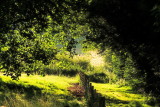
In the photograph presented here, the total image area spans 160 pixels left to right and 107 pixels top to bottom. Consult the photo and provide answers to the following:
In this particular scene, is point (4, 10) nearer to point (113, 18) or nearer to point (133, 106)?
point (113, 18)

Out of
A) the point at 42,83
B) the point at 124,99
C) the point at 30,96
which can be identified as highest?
the point at 42,83

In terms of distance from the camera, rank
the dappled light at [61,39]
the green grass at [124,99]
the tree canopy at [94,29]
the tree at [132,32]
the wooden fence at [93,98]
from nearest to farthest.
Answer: the wooden fence at [93,98]
the tree canopy at [94,29]
the dappled light at [61,39]
the tree at [132,32]
the green grass at [124,99]

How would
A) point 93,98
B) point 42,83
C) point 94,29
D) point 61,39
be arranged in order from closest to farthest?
point 93,98
point 61,39
point 94,29
point 42,83

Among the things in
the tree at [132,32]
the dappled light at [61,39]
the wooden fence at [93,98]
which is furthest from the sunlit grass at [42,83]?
the tree at [132,32]

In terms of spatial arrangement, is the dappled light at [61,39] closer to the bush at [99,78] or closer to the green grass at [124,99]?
the green grass at [124,99]

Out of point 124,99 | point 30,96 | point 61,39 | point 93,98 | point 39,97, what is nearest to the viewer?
point 93,98

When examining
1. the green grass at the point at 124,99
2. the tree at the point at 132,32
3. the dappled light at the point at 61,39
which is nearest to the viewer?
the dappled light at the point at 61,39

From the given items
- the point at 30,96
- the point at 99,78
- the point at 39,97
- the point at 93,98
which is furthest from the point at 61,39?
the point at 99,78

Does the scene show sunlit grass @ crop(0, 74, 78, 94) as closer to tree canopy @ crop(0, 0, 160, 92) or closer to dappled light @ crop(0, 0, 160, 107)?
dappled light @ crop(0, 0, 160, 107)

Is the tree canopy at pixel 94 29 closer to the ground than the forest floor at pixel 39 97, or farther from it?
farther from it

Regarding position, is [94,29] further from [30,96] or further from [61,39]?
[30,96]

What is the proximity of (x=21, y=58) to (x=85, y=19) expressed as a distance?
25.8 ft

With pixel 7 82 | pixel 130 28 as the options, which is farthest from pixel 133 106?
pixel 7 82

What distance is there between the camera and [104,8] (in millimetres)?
13797
